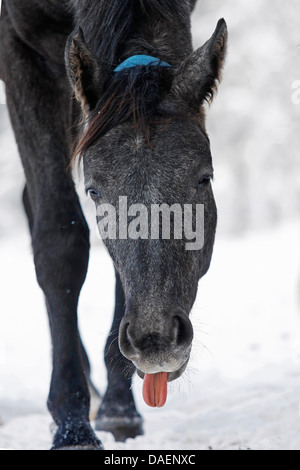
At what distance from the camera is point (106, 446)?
4395mm

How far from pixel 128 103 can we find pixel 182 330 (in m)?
1.12

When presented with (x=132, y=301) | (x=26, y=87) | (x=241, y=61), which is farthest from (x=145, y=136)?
(x=241, y=61)

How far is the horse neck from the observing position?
3.91 meters

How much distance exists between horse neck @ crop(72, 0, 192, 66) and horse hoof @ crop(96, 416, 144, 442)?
2.29 meters

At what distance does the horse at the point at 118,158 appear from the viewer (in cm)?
320

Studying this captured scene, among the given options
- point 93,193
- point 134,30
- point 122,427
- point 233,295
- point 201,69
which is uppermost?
point 233,295

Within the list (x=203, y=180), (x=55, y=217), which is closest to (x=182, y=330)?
(x=203, y=180)

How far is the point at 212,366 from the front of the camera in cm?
670

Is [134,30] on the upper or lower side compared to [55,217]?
upper

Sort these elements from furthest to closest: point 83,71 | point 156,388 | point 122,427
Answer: point 122,427, point 83,71, point 156,388

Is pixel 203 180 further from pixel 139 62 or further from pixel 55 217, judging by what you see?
pixel 55 217

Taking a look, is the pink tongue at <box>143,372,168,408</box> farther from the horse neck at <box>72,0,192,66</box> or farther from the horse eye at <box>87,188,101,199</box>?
the horse neck at <box>72,0,192,66</box>

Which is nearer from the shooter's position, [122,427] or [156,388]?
[156,388]

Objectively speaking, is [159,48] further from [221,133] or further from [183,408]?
[221,133]
